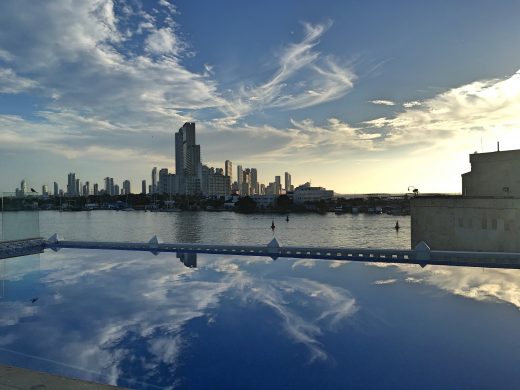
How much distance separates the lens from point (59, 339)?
10.2m

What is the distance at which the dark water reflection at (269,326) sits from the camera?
8.09 metres

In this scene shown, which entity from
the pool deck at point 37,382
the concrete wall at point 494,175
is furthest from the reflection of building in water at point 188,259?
the concrete wall at point 494,175

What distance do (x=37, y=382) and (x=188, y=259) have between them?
53.4 ft

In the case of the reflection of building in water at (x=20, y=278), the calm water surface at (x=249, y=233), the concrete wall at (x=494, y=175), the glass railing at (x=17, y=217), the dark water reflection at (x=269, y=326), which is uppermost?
the concrete wall at (x=494, y=175)

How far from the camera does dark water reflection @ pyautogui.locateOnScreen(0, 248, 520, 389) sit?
26.6ft

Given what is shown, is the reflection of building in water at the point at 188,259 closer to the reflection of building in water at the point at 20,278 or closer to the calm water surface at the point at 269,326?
the calm water surface at the point at 269,326

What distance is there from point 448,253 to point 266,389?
16198mm

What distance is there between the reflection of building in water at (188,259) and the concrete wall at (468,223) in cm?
2690

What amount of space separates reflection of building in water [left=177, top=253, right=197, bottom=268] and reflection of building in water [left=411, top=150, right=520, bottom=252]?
88.1 feet

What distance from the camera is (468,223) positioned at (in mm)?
36312

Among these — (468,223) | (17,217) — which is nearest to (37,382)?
(17,217)

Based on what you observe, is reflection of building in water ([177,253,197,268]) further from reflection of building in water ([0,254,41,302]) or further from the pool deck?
the pool deck

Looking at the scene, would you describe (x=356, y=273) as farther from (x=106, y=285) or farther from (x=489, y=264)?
(x=106, y=285)

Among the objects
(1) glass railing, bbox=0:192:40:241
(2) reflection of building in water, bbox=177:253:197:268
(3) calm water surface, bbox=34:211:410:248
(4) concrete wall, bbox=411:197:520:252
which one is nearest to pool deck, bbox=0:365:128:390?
(2) reflection of building in water, bbox=177:253:197:268
